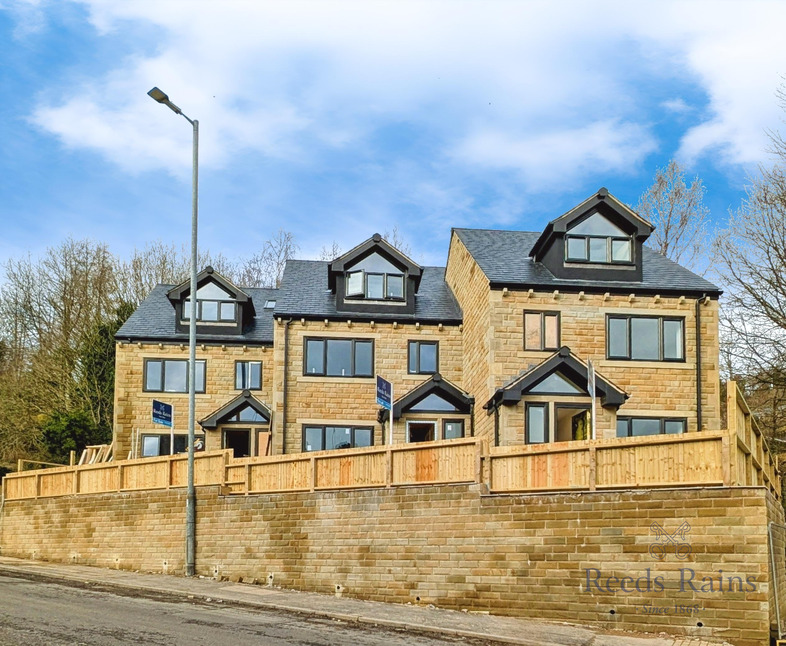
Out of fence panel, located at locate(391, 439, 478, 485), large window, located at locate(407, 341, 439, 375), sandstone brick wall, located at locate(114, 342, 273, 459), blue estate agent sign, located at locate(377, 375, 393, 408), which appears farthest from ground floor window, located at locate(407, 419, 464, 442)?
fence panel, located at locate(391, 439, 478, 485)

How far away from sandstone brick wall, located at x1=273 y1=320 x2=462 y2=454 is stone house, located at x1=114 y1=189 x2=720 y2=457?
1.8 inches

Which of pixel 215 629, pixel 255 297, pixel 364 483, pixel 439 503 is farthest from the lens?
pixel 255 297

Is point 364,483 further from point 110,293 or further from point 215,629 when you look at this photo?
point 110,293

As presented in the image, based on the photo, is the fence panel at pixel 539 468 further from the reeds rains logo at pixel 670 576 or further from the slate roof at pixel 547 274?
the slate roof at pixel 547 274

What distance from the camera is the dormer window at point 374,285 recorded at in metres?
30.2

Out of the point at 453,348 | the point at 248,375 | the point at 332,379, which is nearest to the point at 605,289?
the point at 453,348

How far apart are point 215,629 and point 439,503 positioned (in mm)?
5357

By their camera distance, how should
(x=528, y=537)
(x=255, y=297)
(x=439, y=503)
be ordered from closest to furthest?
(x=528, y=537)
(x=439, y=503)
(x=255, y=297)

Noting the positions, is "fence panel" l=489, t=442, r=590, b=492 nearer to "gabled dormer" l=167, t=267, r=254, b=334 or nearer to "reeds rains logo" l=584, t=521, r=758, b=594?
"reeds rains logo" l=584, t=521, r=758, b=594

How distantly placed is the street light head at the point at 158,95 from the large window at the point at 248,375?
1436 cm

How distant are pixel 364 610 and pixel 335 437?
42.8ft

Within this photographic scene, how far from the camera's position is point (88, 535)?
24844mm

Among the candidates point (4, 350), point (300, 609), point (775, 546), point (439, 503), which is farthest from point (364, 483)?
point (4, 350)

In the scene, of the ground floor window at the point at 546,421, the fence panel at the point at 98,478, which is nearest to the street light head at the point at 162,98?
the fence panel at the point at 98,478
